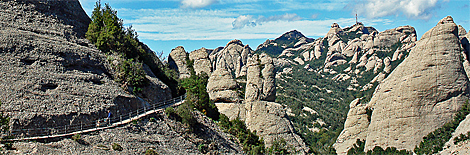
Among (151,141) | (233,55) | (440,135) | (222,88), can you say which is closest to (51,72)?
(151,141)

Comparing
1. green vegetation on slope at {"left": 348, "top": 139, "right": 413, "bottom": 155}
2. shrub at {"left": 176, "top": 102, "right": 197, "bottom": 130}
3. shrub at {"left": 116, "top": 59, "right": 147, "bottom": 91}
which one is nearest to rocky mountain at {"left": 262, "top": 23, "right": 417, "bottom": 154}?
green vegetation on slope at {"left": 348, "top": 139, "right": 413, "bottom": 155}

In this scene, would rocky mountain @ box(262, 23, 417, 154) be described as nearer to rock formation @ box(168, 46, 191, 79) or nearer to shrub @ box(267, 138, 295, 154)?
rock formation @ box(168, 46, 191, 79)

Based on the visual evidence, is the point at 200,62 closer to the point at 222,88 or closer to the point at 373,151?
the point at 222,88

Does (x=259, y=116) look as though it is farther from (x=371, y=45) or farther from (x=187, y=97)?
(x=371, y=45)

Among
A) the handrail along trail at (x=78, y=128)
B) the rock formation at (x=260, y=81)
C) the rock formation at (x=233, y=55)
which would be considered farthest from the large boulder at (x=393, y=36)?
the handrail along trail at (x=78, y=128)

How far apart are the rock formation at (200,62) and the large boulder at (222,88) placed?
5.99 metres

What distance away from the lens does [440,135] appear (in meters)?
46.8

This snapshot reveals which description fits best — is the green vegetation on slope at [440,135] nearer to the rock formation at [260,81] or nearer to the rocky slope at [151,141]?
the rock formation at [260,81]

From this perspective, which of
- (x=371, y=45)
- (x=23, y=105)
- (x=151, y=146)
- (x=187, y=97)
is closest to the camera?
(x=23, y=105)

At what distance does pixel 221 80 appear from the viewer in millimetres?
41938

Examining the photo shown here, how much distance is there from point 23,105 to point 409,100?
41932mm

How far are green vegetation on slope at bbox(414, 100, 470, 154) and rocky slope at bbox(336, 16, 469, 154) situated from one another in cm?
54

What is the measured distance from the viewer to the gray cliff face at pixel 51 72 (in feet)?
77.6

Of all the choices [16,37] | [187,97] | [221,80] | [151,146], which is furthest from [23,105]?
[221,80]
